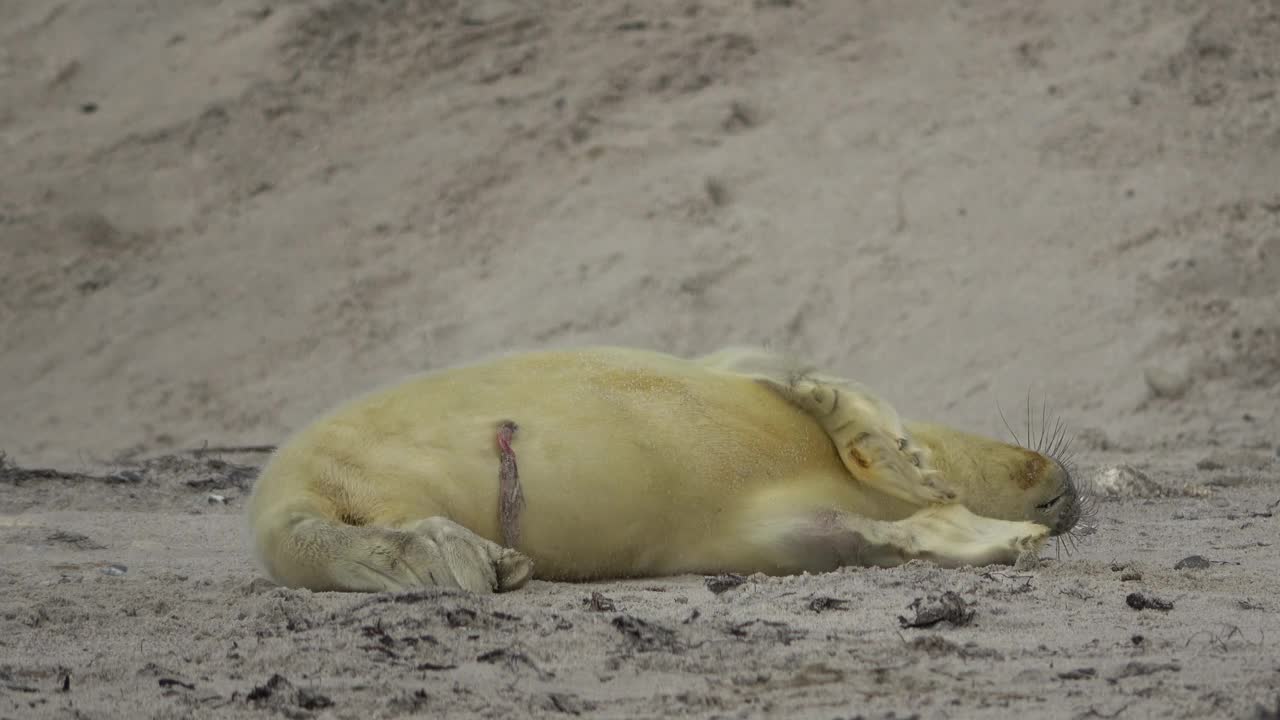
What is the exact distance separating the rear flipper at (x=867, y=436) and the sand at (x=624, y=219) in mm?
763

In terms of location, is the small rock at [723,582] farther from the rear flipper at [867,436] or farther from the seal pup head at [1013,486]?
the seal pup head at [1013,486]

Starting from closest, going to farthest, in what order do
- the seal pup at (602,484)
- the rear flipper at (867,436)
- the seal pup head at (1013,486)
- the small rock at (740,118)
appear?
the seal pup at (602,484) < the rear flipper at (867,436) < the seal pup head at (1013,486) < the small rock at (740,118)

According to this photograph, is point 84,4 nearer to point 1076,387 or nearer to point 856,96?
point 856,96

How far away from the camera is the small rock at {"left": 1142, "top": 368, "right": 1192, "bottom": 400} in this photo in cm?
757

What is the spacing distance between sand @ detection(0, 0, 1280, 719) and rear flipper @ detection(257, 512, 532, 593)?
1.07 m

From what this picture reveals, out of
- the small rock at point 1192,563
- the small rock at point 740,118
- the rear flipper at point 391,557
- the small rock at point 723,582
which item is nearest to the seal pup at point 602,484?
the rear flipper at point 391,557

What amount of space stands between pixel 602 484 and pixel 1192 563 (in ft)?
4.58

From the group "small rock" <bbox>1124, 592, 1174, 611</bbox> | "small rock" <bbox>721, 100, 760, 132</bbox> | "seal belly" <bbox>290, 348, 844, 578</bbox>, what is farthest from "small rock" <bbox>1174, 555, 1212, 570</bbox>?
"small rock" <bbox>721, 100, 760, 132</bbox>

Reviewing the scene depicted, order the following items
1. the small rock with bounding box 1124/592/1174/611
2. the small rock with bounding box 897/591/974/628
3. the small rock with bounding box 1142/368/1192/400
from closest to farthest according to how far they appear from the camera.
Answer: the small rock with bounding box 897/591/974/628
the small rock with bounding box 1124/592/1174/611
the small rock with bounding box 1142/368/1192/400

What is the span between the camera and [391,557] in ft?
11.0

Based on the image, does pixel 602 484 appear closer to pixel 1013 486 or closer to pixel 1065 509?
pixel 1013 486

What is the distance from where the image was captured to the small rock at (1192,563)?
3891 mm

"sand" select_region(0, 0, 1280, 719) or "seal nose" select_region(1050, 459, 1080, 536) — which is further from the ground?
"seal nose" select_region(1050, 459, 1080, 536)

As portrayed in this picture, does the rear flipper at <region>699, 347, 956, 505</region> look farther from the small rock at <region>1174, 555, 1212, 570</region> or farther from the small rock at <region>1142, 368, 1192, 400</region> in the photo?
the small rock at <region>1142, 368, 1192, 400</region>
